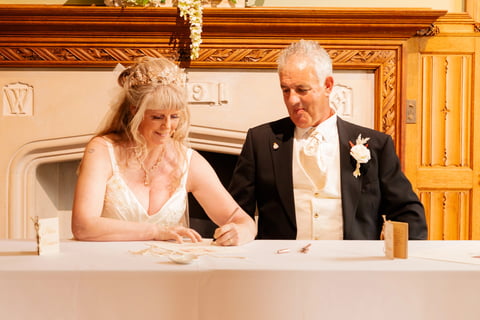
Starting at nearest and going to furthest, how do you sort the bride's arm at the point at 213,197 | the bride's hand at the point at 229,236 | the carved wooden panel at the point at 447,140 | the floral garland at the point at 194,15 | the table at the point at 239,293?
the table at the point at 239,293 < the bride's hand at the point at 229,236 < the bride's arm at the point at 213,197 < the floral garland at the point at 194,15 < the carved wooden panel at the point at 447,140

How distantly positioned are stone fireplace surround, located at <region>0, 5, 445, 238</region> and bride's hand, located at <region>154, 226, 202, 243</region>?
188cm

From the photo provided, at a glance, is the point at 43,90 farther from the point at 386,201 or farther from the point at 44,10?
the point at 386,201

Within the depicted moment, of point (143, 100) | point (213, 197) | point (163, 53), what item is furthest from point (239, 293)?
point (163, 53)

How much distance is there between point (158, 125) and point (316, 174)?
2.80 ft

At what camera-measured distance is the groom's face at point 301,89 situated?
8.88 ft

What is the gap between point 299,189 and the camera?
9.02 ft

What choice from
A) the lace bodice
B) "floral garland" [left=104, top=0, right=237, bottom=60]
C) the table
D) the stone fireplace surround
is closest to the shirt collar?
the lace bodice

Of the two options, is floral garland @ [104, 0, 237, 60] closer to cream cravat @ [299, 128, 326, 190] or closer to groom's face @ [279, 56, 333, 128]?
groom's face @ [279, 56, 333, 128]

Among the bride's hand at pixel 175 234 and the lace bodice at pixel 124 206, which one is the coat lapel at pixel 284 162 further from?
the bride's hand at pixel 175 234

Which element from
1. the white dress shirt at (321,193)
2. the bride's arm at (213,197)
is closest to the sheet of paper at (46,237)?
the bride's arm at (213,197)

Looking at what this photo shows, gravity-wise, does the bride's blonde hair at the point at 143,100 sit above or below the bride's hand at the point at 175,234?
above

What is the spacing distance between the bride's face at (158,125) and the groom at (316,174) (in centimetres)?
48

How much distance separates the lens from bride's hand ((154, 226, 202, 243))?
6.39ft

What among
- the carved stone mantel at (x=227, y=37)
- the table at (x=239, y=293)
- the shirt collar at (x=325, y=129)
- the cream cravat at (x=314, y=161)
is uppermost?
the carved stone mantel at (x=227, y=37)
